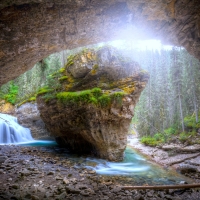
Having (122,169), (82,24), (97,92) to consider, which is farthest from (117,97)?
(82,24)

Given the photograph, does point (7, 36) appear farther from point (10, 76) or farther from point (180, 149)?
point (180, 149)

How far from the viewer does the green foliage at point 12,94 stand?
87.6ft

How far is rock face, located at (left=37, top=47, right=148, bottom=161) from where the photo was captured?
11.2 meters

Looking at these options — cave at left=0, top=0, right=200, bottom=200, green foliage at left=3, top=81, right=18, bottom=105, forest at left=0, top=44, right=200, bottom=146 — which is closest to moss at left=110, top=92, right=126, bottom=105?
cave at left=0, top=0, right=200, bottom=200

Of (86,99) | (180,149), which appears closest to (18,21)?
(86,99)

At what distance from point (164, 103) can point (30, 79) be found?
23.5 m

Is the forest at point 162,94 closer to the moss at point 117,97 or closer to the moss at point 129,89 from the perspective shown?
the moss at point 129,89

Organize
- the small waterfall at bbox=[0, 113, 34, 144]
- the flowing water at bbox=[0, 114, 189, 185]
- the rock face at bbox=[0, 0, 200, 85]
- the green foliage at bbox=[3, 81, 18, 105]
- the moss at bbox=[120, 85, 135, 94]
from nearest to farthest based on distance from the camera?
the rock face at bbox=[0, 0, 200, 85] → the flowing water at bbox=[0, 114, 189, 185] → the moss at bbox=[120, 85, 135, 94] → the small waterfall at bbox=[0, 113, 34, 144] → the green foliage at bbox=[3, 81, 18, 105]

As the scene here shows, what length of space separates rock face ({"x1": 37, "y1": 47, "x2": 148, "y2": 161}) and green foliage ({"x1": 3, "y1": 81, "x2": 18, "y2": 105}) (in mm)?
15509

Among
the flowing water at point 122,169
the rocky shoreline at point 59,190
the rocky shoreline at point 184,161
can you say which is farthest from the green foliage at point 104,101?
the rocky shoreline at point 184,161

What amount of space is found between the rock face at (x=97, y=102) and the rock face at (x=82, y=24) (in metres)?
5.30

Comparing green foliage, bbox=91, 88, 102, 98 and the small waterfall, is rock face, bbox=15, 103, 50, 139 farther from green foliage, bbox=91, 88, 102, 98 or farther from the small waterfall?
green foliage, bbox=91, 88, 102, 98

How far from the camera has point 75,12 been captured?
4.82 m

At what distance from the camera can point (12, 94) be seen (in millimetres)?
27734
